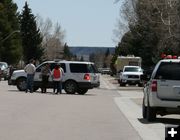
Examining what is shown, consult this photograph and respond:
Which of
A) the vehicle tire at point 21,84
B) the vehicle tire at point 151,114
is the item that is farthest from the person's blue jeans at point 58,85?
the vehicle tire at point 151,114

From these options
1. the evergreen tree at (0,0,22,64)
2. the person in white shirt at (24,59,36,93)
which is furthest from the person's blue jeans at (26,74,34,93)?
the evergreen tree at (0,0,22,64)

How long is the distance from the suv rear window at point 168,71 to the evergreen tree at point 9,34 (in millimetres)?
77075

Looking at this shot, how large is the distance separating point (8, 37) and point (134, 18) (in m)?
22.7

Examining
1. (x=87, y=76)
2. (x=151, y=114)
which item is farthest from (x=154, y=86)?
(x=87, y=76)

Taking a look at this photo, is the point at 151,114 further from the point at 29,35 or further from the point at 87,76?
the point at 29,35

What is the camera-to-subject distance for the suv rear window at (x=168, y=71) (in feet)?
51.5

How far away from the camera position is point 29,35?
408 feet

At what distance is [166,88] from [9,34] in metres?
81.4

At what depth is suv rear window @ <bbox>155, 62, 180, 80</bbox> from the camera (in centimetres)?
1570

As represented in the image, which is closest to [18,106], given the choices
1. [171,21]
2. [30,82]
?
[30,82]

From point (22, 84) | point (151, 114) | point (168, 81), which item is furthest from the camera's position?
point (22, 84)

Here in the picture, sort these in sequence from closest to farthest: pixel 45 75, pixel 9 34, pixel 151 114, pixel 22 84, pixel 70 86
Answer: pixel 151 114 → pixel 45 75 → pixel 70 86 → pixel 22 84 → pixel 9 34

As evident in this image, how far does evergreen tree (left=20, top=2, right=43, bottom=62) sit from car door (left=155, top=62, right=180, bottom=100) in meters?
108

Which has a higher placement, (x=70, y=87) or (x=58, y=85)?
(x=58, y=85)
